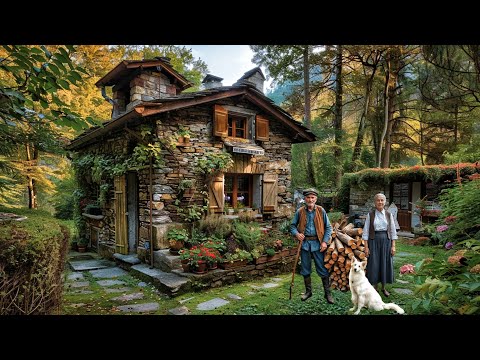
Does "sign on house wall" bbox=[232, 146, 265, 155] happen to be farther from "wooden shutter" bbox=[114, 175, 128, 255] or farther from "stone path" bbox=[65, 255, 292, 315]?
"stone path" bbox=[65, 255, 292, 315]

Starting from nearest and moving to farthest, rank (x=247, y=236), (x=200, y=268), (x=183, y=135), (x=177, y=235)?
(x=200, y=268), (x=247, y=236), (x=177, y=235), (x=183, y=135)

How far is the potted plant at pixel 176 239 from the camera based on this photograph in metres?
4.30

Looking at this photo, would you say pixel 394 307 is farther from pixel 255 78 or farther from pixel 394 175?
pixel 255 78

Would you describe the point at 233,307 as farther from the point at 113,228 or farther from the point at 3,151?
the point at 113,228

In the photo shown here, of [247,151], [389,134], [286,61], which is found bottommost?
[247,151]

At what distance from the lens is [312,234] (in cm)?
267

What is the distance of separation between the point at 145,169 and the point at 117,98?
2.63m

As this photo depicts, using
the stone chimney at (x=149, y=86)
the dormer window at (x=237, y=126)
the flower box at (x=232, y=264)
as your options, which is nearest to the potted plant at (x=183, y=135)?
the dormer window at (x=237, y=126)

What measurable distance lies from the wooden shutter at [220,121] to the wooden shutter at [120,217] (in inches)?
85.7

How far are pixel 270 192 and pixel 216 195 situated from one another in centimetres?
139

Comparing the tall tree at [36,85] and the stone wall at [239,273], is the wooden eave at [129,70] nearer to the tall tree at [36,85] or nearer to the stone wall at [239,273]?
the tall tree at [36,85]

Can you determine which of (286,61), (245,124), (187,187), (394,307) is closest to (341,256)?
(394,307)
